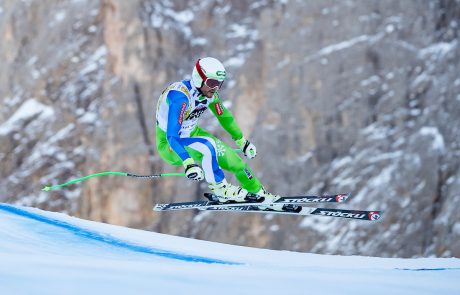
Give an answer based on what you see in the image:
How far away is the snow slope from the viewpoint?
17.1 ft

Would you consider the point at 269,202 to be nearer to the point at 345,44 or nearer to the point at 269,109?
the point at 269,109

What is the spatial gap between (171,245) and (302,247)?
20171 mm

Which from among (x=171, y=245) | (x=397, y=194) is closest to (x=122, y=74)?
(x=397, y=194)

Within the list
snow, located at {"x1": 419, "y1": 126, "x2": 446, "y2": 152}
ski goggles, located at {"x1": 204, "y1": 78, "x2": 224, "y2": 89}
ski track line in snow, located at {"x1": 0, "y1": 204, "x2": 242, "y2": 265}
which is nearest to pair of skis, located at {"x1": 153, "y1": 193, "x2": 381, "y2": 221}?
ski track line in snow, located at {"x1": 0, "y1": 204, "x2": 242, "y2": 265}

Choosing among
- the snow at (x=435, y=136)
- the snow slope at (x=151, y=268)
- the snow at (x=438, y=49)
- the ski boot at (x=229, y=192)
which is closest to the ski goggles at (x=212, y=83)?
the ski boot at (x=229, y=192)

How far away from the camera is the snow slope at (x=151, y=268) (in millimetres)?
5227

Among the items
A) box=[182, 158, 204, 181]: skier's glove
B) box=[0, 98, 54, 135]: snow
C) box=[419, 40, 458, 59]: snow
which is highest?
box=[419, 40, 458, 59]: snow

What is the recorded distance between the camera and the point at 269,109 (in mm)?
32281

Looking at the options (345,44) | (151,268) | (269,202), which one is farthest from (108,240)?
(345,44)

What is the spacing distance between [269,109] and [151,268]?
86.3 feet

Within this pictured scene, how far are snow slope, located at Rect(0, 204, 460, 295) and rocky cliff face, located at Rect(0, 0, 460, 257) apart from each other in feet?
64.7

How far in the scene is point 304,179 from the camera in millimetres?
30984

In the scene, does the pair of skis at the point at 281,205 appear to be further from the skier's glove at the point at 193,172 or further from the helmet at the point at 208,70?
the helmet at the point at 208,70

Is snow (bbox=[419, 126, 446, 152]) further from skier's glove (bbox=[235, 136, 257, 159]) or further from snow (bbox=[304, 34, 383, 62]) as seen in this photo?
skier's glove (bbox=[235, 136, 257, 159])
